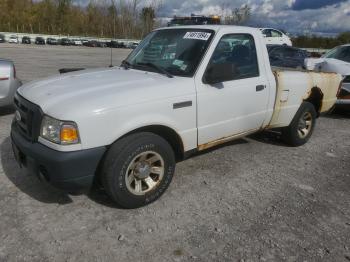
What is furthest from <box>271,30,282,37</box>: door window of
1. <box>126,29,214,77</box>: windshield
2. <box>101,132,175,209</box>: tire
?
<box>101,132,175,209</box>: tire

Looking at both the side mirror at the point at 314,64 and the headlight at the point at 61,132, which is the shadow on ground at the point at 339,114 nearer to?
the side mirror at the point at 314,64

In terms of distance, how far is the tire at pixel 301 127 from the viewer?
17.9 ft

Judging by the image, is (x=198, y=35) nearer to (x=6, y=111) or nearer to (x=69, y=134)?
(x=69, y=134)

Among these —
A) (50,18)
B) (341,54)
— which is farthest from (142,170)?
(50,18)

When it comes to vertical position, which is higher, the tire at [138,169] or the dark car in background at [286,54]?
the dark car in background at [286,54]

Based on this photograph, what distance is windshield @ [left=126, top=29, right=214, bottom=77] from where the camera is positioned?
3959mm

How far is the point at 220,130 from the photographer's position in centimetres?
424

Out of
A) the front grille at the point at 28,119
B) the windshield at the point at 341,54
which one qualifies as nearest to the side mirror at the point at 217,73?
the front grille at the point at 28,119

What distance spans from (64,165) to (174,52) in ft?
6.30

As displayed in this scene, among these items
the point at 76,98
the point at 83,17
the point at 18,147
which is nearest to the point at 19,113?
the point at 18,147

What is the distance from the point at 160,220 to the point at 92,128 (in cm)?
112

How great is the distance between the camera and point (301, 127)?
18.8 ft

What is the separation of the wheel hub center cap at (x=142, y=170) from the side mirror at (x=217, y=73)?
3.69 ft

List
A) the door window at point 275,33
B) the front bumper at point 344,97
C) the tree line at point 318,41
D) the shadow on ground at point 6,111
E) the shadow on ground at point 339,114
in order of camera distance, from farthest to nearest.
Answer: the tree line at point 318,41, the door window at point 275,33, the shadow on ground at point 339,114, the front bumper at point 344,97, the shadow on ground at point 6,111
